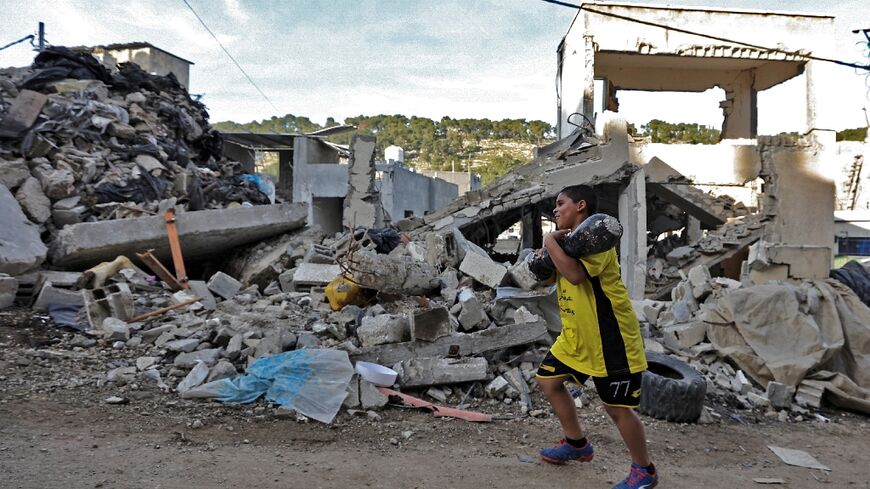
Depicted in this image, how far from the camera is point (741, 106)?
656 inches

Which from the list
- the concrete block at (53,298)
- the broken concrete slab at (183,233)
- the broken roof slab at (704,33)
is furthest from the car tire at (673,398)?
the broken roof slab at (704,33)

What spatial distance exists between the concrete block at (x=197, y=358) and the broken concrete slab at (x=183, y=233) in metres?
2.78

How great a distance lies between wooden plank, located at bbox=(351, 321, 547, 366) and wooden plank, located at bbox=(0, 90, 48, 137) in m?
6.60

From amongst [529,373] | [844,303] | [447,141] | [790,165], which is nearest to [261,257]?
[529,373]

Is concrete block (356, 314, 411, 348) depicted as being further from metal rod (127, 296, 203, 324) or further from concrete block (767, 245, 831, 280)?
concrete block (767, 245, 831, 280)

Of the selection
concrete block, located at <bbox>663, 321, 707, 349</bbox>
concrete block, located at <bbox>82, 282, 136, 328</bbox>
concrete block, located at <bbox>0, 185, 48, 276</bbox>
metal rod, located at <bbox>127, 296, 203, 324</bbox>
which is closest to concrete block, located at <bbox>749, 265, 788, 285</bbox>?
concrete block, located at <bbox>663, 321, 707, 349</bbox>

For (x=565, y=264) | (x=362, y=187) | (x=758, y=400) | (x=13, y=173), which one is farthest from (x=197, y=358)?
(x=362, y=187)

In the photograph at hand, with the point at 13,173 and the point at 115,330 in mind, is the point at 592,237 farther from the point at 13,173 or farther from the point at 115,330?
the point at 13,173

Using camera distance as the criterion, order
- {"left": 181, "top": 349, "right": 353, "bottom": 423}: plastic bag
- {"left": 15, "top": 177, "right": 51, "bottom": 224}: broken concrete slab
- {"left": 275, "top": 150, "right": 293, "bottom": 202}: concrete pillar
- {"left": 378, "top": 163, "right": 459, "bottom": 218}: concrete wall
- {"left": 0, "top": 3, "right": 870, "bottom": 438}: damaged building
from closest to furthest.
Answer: {"left": 181, "top": 349, "right": 353, "bottom": 423}: plastic bag → {"left": 0, "top": 3, "right": 870, "bottom": 438}: damaged building → {"left": 15, "top": 177, "right": 51, "bottom": 224}: broken concrete slab → {"left": 378, "top": 163, "right": 459, "bottom": 218}: concrete wall → {"left": 275, "top": 150, "right": 293, "bottom": 202}: concrete pillar

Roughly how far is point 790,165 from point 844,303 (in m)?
9.13

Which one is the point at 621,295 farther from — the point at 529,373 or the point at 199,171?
the point at 199,171

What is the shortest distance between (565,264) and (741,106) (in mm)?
16613

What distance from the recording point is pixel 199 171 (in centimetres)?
1012

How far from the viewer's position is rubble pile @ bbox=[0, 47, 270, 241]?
739 centimetres
